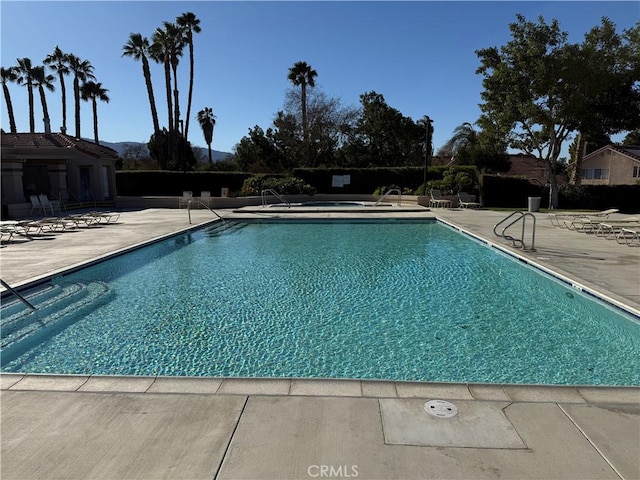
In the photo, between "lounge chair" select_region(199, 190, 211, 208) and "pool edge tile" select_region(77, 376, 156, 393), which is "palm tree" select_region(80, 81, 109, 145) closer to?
"lounge chair" select_region(199, 190, 211, 208)

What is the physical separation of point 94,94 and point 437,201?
1638 inches

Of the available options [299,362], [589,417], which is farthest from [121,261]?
[589,417]

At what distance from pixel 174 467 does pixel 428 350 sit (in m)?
3.38

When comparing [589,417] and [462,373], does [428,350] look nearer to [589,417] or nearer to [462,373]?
[462,373]

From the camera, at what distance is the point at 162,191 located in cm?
3172

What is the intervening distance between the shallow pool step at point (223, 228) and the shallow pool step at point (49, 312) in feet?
24.3

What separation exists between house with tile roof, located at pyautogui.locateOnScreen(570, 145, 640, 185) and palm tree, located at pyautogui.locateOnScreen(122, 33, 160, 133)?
38.0 m

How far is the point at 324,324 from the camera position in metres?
6.05

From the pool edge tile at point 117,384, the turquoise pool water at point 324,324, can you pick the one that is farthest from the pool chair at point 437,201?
the pool edge tile at point 117,384

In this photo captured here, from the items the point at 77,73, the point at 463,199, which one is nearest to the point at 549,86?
the point at 463,199

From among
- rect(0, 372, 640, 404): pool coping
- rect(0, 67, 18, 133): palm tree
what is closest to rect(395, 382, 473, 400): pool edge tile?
rect(0, 372, 640, 404): pool coping

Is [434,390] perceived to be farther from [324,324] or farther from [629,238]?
[629,238]

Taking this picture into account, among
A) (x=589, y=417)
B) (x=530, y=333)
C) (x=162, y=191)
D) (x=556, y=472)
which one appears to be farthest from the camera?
(x=162, y=191)

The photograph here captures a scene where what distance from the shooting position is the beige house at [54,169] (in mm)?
20234
